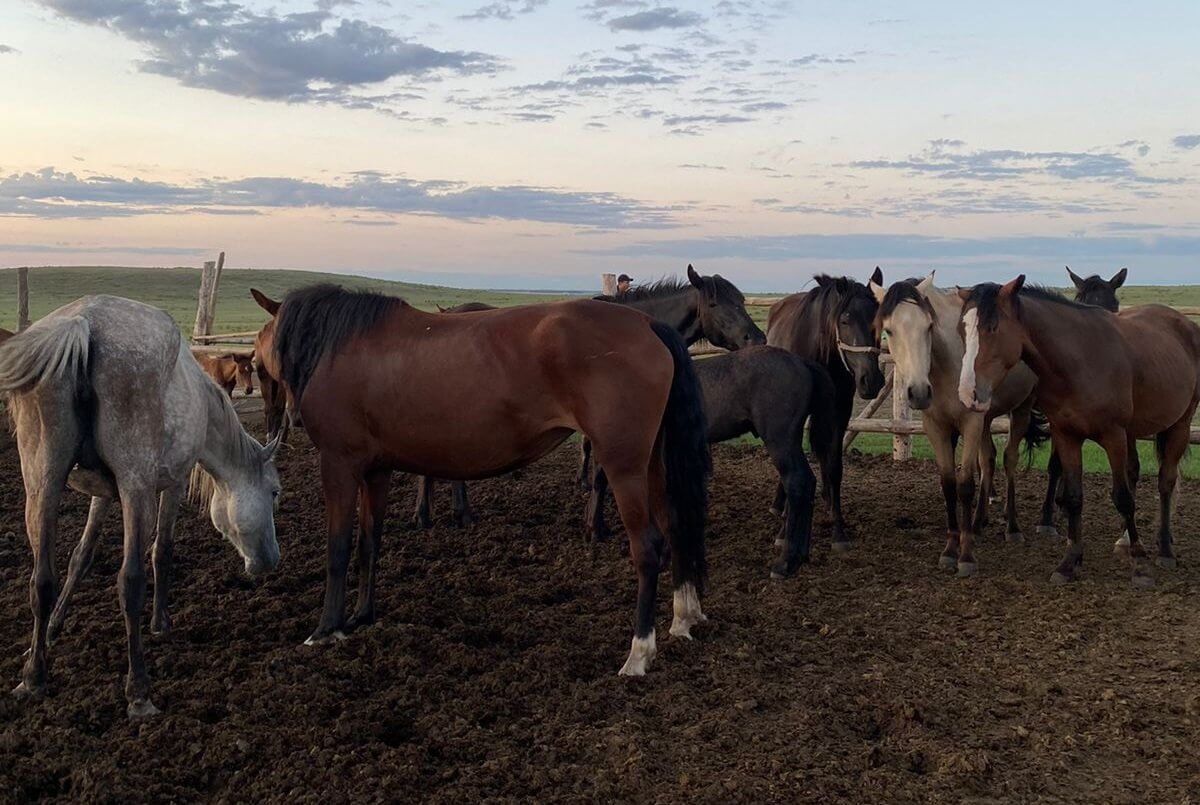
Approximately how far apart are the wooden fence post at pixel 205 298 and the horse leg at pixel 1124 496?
1312cm

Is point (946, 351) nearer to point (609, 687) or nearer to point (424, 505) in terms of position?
point (609, 687)

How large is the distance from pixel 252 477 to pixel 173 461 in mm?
803

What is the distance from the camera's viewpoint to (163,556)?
5062 millimetres

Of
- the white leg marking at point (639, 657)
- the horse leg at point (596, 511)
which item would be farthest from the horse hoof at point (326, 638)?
the horse leg at point (596, 511)

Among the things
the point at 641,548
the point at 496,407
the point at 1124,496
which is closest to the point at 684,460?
the point at 641,548

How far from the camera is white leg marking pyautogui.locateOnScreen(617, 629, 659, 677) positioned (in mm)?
4344

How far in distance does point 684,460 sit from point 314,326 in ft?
7.13

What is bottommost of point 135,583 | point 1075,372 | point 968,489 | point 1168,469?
point 135,583

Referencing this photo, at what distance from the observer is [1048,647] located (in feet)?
15.9

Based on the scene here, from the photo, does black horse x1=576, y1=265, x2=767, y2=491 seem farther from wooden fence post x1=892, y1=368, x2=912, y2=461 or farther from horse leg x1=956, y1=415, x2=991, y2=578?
wooden fence post x1=892, y1=368, x2=912, y2=461

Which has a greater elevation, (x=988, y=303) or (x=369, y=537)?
(x=988, y=303)

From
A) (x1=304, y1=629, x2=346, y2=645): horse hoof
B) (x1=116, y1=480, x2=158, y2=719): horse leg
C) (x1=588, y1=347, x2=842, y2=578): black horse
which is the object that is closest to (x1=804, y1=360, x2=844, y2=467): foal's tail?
(x1=588, y1=347, x2=842, y2=578): black horse

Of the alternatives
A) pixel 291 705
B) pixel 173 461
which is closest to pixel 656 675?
pixel 291 705

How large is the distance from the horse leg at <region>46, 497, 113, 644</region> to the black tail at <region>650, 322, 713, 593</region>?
2.85 m
